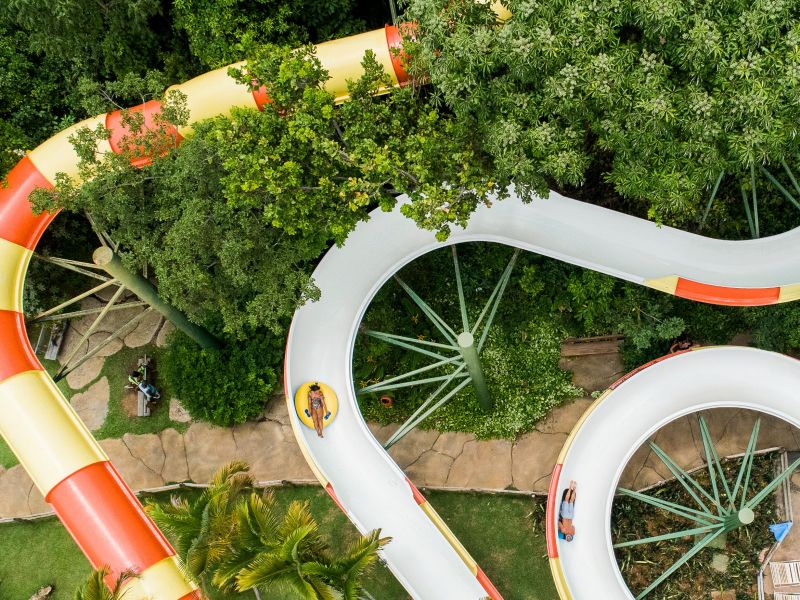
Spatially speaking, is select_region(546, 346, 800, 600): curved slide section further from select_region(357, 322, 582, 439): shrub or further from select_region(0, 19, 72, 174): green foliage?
select_region(0, 19, 72, 174): green foliage

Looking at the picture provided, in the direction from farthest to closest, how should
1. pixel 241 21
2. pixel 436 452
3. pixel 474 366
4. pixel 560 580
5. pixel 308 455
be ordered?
pixel 436 452, pixel 474 366, pixel 241 21, pixel 308 455, pixel 560 580

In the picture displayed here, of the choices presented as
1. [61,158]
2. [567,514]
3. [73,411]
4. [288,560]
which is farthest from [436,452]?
[61,158]

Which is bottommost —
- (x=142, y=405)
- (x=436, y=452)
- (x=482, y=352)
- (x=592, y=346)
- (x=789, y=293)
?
(x=789, y=293)

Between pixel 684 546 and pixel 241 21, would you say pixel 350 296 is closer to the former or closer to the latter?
pixel 241 21

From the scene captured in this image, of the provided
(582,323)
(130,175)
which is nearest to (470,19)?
(130,175)

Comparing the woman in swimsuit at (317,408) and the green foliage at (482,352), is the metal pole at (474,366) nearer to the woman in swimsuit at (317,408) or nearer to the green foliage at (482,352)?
the green foliage at (482,352)

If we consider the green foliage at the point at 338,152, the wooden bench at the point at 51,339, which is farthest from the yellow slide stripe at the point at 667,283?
the wooden bench at the point at 51,339

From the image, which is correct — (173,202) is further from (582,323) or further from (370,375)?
→ (582,323)

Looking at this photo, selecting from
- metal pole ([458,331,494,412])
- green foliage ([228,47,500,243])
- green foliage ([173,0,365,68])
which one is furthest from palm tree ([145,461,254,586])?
green foliage ([173,0,365,68])
